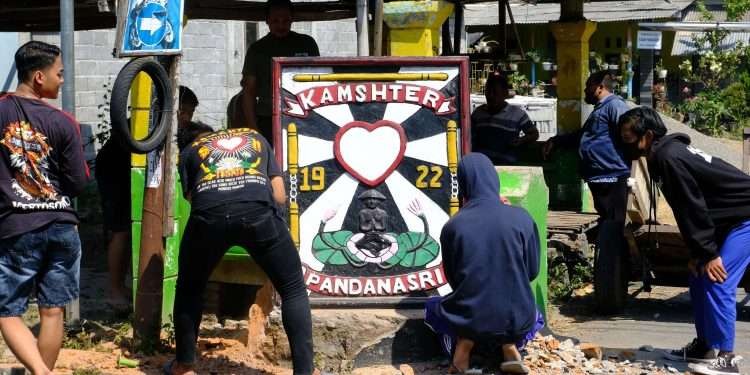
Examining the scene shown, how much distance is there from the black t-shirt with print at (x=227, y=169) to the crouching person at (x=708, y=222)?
7.61ft

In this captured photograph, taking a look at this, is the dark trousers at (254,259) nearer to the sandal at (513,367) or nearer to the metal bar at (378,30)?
the sandal at (513,367)

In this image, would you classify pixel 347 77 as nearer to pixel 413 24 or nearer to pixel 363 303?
pixel 363 303

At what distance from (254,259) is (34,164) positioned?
1.30 metres

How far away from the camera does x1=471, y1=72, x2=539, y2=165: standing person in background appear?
1029 centimetres

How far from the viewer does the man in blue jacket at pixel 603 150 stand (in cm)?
935

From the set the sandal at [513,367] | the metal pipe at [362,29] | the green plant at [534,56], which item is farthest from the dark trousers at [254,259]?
the green plant at [534,56]

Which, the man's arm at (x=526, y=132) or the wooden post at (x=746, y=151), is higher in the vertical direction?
the man's arm at (x=526, y=132)

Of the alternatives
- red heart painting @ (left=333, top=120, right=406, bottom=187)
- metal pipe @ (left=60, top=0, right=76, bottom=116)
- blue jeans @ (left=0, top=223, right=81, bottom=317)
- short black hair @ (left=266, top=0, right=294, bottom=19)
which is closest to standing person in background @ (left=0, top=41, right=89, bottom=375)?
blue jeans @ (left=0, top=223, right=81, bottom=317)

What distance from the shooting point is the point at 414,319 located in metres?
7.07

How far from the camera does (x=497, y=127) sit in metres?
10.3

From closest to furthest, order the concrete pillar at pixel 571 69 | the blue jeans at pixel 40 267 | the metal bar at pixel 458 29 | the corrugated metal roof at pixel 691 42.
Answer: the blue jeans at pixel 40 267, the concrete pillar at pixel 571 69, the metal bar at pixel 458 29, the corrugated metal roof at pixel 691 42

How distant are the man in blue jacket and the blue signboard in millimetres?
3840

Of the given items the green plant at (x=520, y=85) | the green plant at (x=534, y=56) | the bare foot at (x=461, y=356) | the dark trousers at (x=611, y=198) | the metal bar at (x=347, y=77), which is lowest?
the bare foot at (x=461, y=356)

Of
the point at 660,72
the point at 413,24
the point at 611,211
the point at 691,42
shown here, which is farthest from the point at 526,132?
the point at 691,42
